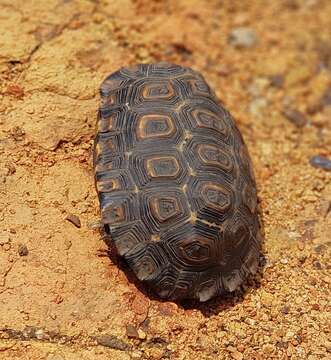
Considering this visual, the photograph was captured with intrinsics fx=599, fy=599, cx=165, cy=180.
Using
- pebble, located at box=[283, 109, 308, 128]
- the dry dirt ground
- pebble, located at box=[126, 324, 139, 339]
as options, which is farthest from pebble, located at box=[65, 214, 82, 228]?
pebble, located at box=[283, 109, 308, 128]

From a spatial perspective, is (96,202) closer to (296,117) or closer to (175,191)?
(175,191)

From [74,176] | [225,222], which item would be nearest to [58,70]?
[74,176]

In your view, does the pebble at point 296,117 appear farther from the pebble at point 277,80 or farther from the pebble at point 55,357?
the pebble at point 55,357

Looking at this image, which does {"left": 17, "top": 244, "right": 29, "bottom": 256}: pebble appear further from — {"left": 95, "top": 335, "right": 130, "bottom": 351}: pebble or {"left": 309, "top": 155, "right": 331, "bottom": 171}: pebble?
{"left": 309, "top": 155, "right": 331, "bottom": 171}: pebble

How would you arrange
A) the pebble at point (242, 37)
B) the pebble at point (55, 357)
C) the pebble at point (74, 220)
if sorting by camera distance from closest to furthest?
the pebble at point (55, 357) → the pebble at point (74, 220) → the pebble at point (242, 37)

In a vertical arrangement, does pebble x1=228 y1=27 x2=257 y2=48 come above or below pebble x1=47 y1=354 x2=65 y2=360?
below

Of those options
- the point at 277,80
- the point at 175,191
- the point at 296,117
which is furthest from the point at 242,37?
the point at 175,191

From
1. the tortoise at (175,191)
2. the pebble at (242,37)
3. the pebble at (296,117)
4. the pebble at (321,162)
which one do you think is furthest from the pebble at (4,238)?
the pebble at (242,37)
